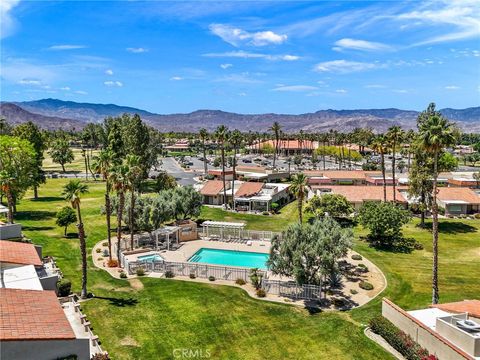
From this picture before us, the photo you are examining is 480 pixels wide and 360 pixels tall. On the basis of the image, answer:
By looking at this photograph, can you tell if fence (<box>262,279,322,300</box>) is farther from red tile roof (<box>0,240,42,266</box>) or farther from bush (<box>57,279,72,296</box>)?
red tile roof (<box>0,240,42,266</box>)

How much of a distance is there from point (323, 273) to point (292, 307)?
4092mm

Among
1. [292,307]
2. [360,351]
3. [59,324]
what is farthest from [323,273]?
[59,324]

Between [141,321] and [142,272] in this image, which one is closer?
[141,321]

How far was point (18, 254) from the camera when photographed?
3356 cm

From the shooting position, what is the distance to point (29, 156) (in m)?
62.5

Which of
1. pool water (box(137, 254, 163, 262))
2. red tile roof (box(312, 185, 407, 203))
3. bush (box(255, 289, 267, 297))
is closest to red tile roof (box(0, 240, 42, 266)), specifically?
pool water (box(137, 254, 163, 262))

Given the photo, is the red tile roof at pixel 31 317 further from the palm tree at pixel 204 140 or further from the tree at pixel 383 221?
the palm tree at pixel 204 140

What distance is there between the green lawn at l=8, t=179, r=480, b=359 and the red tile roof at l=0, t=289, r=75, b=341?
5790mm

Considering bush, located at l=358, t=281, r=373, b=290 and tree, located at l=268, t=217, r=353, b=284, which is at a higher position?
tree, located at l=268, t=217, r=353, b=284

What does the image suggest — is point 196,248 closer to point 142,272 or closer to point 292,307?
point 142,272

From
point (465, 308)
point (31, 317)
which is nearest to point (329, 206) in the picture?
point (465, 308)

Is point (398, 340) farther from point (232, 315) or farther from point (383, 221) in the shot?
point (383, 221)

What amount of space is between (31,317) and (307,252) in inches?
912

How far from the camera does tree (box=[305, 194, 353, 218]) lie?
64062mm
